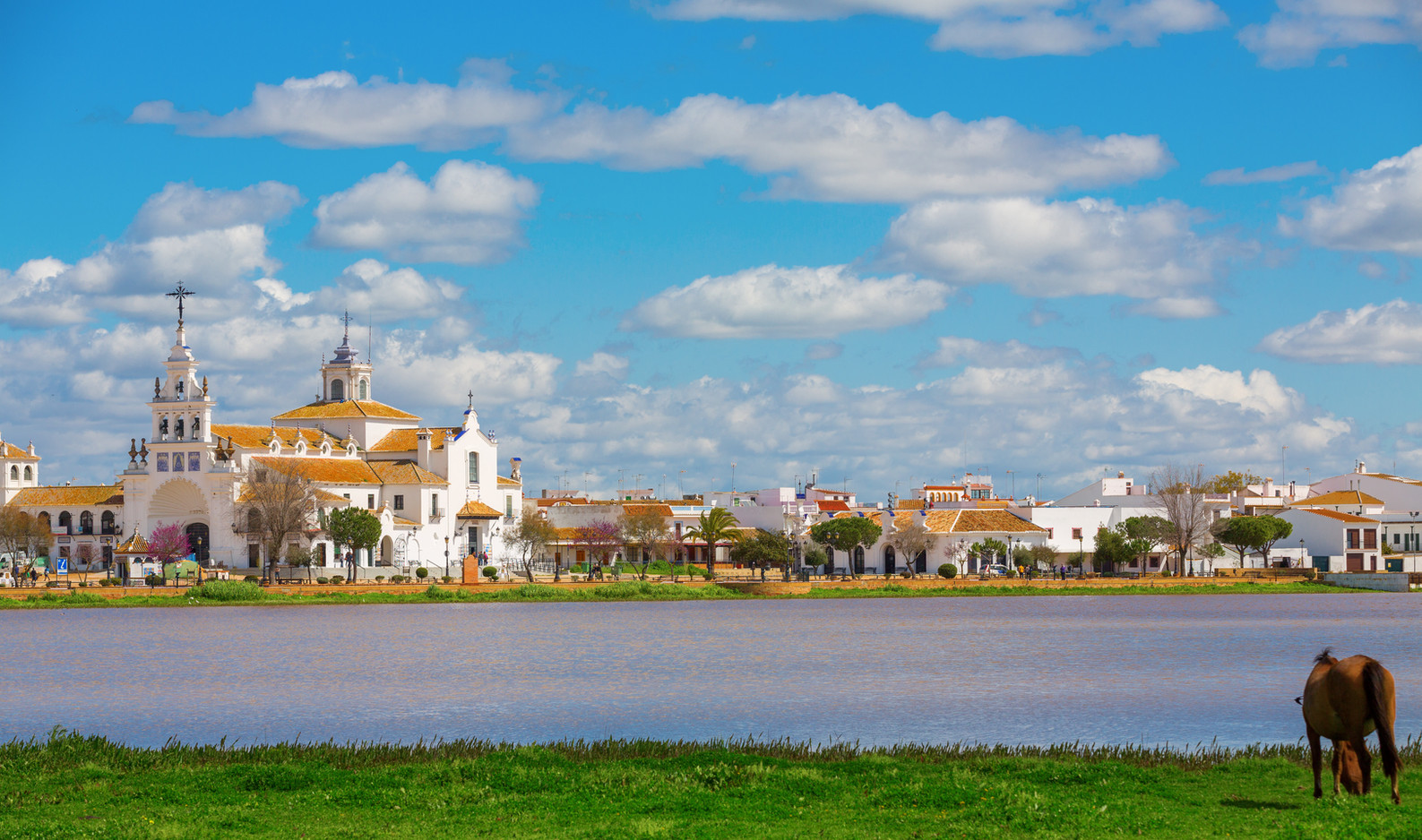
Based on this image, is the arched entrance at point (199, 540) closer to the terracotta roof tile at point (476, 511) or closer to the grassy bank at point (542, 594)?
the grassy bank at point (542, 594)

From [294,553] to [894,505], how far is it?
53.7 meters

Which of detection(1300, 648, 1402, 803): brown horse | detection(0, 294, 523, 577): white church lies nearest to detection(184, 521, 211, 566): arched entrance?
detection(0, 294, 523, 577): white church

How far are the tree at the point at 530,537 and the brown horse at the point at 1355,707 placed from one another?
229 feet

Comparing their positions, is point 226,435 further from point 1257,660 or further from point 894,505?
point 1257,660

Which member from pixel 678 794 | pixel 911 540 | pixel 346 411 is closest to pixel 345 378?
pixel 346 411

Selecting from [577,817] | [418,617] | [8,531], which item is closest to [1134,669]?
[577,817]

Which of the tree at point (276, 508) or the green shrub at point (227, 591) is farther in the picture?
the tree at point (276, 508)

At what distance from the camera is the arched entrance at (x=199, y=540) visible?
8025cm

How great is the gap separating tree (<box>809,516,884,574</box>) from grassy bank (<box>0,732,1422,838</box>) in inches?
2630

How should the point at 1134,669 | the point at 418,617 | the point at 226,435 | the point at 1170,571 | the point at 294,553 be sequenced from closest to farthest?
the point at 1134,669
the point at 418,617
the point at 294,553
the point at 226,435
the point at 1170,571

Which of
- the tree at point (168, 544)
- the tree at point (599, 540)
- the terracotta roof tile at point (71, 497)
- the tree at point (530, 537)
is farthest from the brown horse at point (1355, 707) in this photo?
the terracotta roof tile at point (71, 497)

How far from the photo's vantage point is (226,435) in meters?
84.2

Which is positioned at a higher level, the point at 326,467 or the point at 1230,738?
the point at 326,467

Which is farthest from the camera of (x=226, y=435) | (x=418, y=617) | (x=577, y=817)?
(x=226, y=435)
